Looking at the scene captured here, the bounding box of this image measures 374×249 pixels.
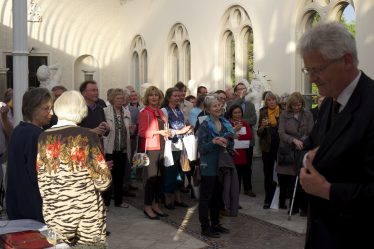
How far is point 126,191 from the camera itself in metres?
8.42

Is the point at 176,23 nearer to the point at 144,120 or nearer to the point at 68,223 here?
the point at 144,120

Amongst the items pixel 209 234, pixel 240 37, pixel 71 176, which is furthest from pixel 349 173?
pixel 240 37

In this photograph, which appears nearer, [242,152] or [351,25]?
[242,152]

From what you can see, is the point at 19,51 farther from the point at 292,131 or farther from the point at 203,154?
the point at 292,131

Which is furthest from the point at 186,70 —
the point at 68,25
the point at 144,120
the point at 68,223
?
the point at 68,223

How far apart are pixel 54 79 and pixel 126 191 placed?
30.3 ft

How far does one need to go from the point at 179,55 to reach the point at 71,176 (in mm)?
14564

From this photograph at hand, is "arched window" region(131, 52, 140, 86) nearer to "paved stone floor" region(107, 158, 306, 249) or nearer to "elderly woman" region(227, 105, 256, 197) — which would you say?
"elderly woman" region(227, 105, 256, 197)

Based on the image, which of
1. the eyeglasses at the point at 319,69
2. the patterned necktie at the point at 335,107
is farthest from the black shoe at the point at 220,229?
the eyeglasses at the point at 319,69

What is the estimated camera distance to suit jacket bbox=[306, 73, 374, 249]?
6.37 ft

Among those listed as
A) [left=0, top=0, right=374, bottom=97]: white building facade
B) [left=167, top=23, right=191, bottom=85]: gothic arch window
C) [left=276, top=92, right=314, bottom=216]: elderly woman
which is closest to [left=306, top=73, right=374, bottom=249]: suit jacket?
[left=276, top=92, right=314, bottom=216]: elderly woman

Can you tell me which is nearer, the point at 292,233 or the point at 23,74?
the point at 23,74

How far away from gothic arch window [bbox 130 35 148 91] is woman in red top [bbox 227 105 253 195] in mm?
13334

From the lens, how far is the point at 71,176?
3.34 m
